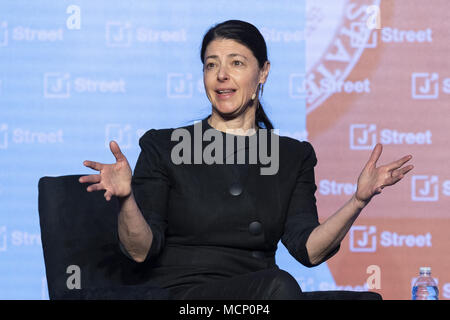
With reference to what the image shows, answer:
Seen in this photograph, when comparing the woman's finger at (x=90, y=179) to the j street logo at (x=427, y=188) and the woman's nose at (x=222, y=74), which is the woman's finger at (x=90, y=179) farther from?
the j street logo at (x=427, y=188)

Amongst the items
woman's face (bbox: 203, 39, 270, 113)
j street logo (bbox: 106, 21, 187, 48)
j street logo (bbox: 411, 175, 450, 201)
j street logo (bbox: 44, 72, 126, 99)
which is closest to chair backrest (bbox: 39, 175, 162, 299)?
woman's face (bbox: 203, 39, 270, 113)

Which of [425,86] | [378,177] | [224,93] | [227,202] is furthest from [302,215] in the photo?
[425,86]

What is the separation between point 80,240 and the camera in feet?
7.63

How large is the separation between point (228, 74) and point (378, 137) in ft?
4.59

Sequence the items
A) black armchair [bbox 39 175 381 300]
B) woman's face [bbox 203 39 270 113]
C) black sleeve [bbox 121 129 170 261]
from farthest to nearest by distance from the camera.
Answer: woman's face [bbox 203 39 270 113] < black armchair [bbox 39 175 381 300] < black sleeve [bbox 121 129 170 261]

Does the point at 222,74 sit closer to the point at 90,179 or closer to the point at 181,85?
the point at 90,179

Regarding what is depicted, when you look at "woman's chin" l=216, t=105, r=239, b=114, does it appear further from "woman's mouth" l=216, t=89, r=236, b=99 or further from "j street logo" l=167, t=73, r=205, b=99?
"j street logo" l=167, t=73, r=205, b=99

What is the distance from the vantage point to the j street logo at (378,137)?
3.53 meters

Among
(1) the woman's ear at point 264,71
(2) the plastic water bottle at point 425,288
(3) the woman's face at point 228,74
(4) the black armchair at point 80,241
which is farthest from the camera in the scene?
(2) the plastic water bottle at point 425,288

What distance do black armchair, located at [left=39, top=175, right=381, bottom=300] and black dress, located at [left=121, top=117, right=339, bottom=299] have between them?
0.14 metres

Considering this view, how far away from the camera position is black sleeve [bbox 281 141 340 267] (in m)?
2.24

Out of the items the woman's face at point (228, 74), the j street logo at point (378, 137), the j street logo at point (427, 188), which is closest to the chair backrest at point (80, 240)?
the woman's face at point (228, 74)

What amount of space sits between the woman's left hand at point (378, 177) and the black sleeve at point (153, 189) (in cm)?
60
